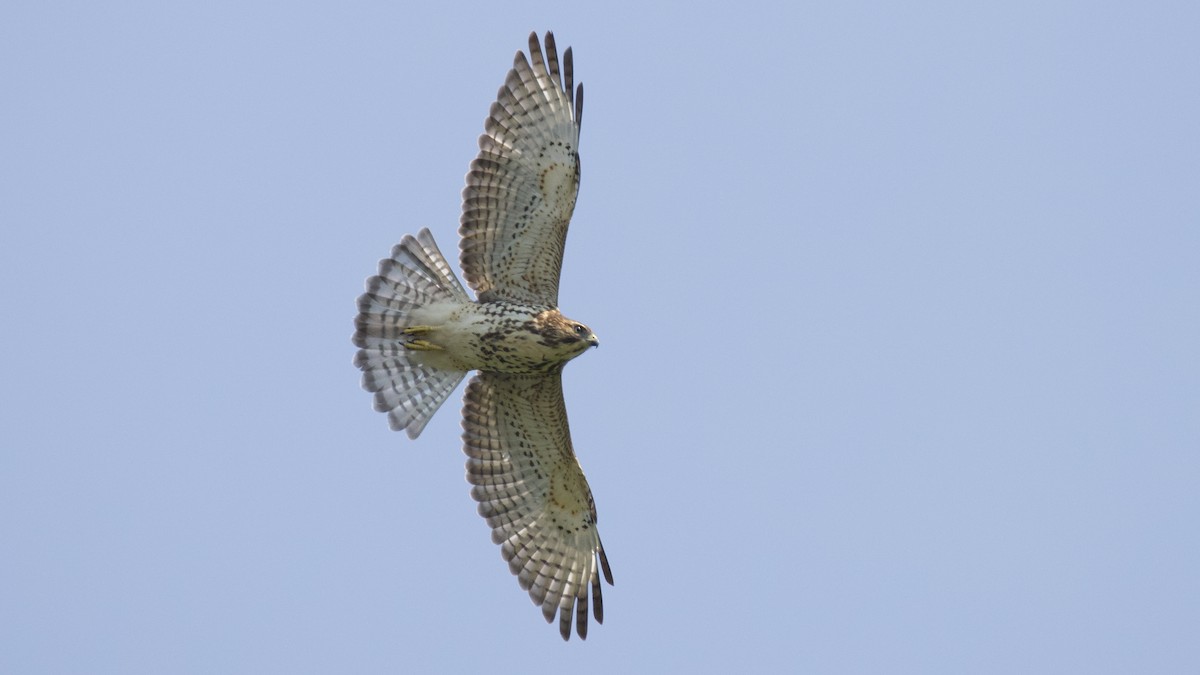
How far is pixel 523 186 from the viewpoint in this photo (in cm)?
1271

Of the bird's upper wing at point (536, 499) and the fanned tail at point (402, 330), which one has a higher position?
the fanned tail at point (402, 330)

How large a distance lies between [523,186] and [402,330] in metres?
1.43

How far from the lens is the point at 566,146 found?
1270 cm

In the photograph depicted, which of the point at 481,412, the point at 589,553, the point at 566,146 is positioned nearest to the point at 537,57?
the point at 566,146

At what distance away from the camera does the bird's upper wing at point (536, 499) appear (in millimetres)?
13391

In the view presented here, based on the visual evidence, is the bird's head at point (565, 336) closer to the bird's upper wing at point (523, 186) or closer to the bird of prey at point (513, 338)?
the bird of prey at point (513, 338)

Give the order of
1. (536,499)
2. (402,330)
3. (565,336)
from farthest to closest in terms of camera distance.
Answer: (536,499) → (402,330) → (565,336)

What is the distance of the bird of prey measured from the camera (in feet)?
41.7

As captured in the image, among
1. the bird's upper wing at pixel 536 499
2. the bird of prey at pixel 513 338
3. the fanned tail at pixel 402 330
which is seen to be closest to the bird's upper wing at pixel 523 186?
the bird of prey at pixel 513 338

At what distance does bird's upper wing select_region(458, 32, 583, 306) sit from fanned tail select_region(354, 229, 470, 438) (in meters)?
0.34

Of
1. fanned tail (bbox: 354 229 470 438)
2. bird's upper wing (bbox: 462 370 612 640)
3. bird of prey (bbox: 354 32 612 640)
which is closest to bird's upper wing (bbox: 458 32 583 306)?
bird of prey (bbox: 354 32 612 640)

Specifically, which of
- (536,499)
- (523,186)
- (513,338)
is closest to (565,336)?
(513,338)

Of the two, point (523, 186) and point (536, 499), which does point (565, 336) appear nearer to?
point (523, 186)

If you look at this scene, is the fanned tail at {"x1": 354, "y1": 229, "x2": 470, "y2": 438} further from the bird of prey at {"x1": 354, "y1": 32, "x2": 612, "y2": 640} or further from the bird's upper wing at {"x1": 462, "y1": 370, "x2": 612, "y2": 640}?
the bird's upper wing at {"x1": 462, "y1": 370, "x2": 612, "y2": 640}
